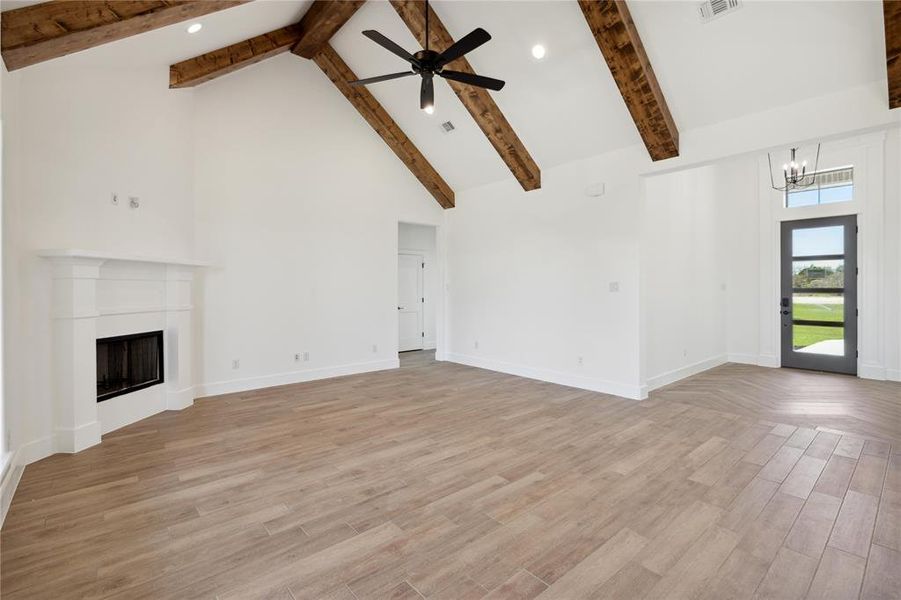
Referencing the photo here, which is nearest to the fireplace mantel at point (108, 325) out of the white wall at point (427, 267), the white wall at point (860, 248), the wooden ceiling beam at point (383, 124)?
the wooden ceiling beam at point (383, 124)

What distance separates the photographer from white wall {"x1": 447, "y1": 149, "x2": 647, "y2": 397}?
502cm

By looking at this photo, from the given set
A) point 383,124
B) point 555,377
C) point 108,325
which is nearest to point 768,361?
point 555,377

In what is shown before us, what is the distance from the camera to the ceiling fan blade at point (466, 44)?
3209 millimetres

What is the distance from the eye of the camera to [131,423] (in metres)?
4.07

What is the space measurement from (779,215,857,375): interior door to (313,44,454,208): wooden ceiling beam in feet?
18.6

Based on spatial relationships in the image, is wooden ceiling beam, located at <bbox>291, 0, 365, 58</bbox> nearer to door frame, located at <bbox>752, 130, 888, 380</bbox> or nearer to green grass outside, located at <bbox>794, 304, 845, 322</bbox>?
door frame, located at <bbox>752, 130, 888, 380</bbox>

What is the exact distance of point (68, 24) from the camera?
270 centimetres

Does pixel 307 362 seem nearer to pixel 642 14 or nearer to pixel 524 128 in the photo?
pixel 524 128

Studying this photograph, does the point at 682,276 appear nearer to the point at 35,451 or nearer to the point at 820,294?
the point at 820,294

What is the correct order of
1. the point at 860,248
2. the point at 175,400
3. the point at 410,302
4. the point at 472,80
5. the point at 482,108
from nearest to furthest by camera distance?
the point at 472,80, the point at 175,400, the point at 482,108, the point at 860,248, the point at 410,302

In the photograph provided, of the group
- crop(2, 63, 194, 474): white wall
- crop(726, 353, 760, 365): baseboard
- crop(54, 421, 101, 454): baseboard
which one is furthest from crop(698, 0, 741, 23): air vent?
crop(54, 421, 101, 454): baseboard

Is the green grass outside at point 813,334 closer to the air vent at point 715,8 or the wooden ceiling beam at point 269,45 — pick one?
the air vent at point 715,8

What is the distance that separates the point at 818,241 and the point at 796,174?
44.0 inches

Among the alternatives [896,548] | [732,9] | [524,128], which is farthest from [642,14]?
[896,548]
